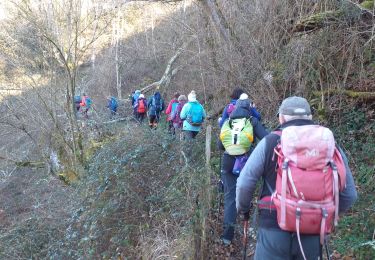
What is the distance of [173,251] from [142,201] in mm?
1957

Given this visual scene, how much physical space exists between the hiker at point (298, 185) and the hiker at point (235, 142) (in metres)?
1.82

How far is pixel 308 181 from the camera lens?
9.16 feet

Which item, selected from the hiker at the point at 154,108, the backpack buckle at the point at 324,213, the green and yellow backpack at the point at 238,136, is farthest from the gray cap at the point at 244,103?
the hiker at the point at 154,108

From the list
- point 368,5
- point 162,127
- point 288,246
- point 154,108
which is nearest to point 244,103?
point 288,246

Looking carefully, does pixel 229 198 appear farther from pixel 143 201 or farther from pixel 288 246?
pixel 288 246

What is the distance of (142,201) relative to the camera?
21.7ft

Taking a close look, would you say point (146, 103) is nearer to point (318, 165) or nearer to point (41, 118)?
point (41, 118)

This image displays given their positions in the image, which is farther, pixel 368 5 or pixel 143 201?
pixel 368 5

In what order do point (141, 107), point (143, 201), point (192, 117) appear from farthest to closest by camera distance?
point (141, 107), point (192, 117), point (143, 201)

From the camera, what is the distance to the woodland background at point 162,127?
18.7 feet

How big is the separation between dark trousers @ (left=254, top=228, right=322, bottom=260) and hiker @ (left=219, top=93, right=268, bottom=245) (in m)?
2.03

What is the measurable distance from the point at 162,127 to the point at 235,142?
609cm

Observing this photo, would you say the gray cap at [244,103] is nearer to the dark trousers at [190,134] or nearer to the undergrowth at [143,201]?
the undergrowth at [143,201]

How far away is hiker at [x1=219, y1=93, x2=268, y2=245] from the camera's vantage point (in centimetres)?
500
